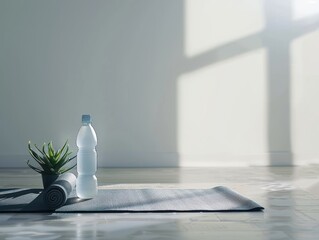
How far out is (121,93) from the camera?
6.96 metres

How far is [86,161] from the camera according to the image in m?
3.64

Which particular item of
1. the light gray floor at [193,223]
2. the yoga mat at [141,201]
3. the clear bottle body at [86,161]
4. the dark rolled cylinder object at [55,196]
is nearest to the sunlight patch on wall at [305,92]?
the light gray floor at [193,223]

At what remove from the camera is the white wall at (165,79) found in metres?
6.91

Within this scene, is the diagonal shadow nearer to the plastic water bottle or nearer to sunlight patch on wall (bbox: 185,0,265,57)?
sunlight patch on wall (bbox: 185,0,265,57)

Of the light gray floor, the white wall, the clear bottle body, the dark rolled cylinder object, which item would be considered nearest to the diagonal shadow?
the white wall

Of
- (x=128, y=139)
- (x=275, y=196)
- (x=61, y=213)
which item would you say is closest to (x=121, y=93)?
(x=128, y=139)

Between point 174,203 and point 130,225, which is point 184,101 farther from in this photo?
point 130,225

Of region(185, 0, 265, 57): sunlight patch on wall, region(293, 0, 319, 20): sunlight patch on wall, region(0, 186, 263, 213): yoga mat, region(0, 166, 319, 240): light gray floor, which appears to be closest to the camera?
region(0, 166, 319, 240): light gray floor

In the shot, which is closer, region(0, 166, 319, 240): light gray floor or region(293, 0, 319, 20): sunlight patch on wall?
region(0, 166, 319, 240): light gray floor

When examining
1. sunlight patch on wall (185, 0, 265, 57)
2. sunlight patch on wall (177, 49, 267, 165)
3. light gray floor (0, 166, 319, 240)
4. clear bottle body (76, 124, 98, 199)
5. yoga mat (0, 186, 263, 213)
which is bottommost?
light gray floor (0, 166, 319, 240)

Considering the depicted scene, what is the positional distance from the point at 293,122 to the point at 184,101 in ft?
3.97

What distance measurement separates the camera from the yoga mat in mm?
3312

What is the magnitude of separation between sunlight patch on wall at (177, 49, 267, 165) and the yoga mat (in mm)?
2770

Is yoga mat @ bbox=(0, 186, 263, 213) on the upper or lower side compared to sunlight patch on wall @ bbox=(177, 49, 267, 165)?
lower
